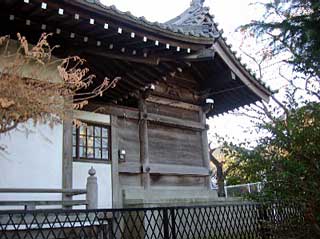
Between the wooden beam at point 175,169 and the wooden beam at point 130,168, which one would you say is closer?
the wooden beam at point 130,168

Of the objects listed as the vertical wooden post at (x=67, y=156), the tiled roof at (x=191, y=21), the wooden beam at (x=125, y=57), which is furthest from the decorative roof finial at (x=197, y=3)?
the vertical wooden post at (x=67, y=156)

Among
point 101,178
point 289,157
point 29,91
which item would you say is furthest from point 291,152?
point 101,178

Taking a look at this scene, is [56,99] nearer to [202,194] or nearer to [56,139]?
[56,139]

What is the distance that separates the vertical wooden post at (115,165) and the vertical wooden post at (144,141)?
2.00ft

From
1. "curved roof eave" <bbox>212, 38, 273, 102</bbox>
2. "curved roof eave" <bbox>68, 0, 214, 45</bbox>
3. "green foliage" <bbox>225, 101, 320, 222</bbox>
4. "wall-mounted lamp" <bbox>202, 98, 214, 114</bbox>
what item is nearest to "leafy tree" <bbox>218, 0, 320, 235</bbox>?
"green foliage" <bbox>225, 101, 320, 222</bbox>

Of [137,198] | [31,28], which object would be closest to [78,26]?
[31,28]

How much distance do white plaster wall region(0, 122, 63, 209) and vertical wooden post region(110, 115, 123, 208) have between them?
223cm

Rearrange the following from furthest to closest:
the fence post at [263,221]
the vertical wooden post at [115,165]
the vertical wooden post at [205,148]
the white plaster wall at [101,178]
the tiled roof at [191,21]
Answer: the vertical wooden post at [205,148] → the vertical wooden post at [115,165] → the white plaster wall at [101,178] → the tiled roof at [191,21] → the fence post at [263,221]

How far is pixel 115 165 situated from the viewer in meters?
8.30

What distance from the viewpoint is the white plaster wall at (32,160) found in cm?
561

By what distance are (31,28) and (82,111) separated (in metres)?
2.98

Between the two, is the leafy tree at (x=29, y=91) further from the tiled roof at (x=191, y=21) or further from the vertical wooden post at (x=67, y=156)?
the tiled roof at (x=191, y=21)

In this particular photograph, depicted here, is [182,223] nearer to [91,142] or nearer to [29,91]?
[29,91]

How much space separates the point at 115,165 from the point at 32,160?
8.82 ft
